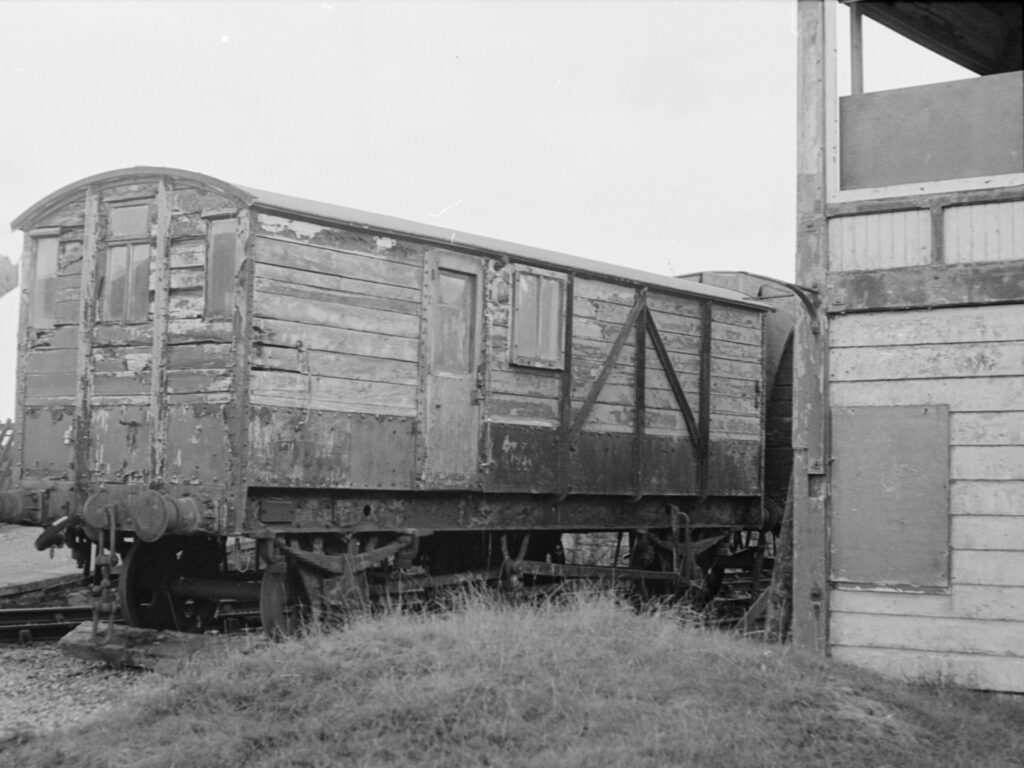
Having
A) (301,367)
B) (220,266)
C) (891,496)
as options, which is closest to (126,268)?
(220,266)

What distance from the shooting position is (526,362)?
10.8 metres

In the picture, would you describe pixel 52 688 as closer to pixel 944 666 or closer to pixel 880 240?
pixel 944 666

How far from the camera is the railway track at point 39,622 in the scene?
415 inches

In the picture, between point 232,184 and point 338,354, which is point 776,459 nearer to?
point 338,354

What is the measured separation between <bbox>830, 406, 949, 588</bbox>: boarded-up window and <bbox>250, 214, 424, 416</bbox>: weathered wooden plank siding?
361cm

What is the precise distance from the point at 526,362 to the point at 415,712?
5.31m

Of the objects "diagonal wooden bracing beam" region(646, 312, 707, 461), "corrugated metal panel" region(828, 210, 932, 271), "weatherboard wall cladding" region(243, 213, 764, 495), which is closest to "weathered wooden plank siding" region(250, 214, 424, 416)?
"weatherboard wall cladding" region(243, 213, 764, 495)

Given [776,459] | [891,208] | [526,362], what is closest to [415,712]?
[891,208]

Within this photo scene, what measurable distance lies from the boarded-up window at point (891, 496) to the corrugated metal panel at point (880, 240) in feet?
3.08

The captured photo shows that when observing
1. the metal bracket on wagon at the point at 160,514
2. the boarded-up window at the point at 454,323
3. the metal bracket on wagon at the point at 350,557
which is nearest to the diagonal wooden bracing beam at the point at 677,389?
the boarded-up window at the point at 454,323

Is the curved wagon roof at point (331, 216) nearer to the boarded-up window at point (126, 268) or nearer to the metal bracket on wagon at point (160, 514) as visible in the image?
the boarded-up window at point (126, 268)

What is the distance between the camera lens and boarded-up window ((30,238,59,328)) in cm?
996

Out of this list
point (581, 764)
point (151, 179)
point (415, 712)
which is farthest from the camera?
point (151, 179)

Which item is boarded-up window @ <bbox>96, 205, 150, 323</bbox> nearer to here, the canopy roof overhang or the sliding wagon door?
the sliding wagon door
